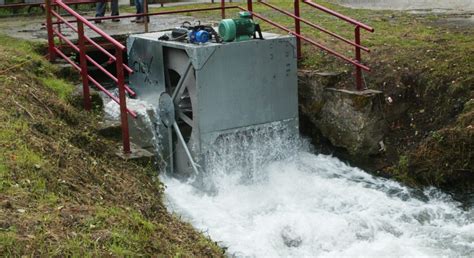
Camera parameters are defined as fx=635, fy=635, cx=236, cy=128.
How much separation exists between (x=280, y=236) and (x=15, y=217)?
10.3 ft

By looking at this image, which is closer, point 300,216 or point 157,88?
point 300,216

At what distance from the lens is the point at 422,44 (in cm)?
1022

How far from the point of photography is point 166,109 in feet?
30.4

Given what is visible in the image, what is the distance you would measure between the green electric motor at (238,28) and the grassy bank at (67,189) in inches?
79.9

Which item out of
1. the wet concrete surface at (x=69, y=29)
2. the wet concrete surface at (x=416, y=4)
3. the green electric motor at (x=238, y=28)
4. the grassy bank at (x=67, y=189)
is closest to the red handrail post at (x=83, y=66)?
the grassy bank at (x=67, y=189)

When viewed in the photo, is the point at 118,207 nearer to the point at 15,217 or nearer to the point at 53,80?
the point at 15,217

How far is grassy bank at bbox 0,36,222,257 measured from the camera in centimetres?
Answer: 468

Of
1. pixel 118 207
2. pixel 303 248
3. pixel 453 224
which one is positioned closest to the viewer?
pixel 118 207

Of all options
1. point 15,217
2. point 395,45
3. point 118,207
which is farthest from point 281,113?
point 15,217

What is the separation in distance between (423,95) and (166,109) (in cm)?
370

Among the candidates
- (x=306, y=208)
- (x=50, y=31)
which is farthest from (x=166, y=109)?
Answer: (x=306, y=208)

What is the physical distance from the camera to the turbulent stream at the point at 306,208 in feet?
22.4

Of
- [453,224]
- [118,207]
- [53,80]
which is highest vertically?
[53,80]

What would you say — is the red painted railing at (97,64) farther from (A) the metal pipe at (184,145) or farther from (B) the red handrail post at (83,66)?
(A) the metal pipe at (184,145)
